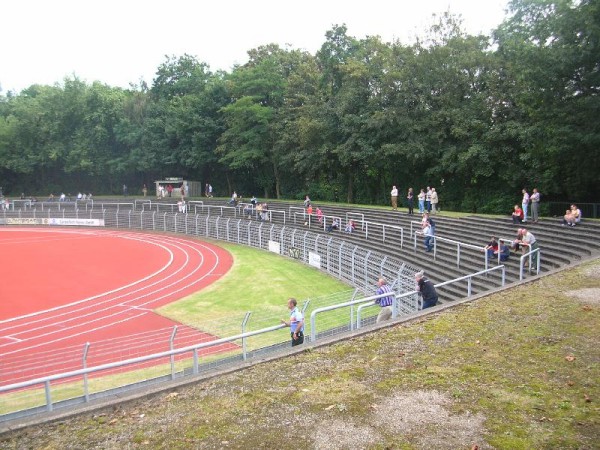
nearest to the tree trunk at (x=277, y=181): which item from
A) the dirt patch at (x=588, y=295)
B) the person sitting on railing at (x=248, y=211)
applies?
the person sitting on railing at (x=248, y=211)

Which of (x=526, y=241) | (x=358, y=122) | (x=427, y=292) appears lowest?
(x=427, y=292)

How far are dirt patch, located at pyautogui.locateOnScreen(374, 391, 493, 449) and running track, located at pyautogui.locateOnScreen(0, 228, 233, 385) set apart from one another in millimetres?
6594

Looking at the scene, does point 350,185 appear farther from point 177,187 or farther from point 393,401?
point 393,401

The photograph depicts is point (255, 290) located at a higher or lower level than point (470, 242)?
lower

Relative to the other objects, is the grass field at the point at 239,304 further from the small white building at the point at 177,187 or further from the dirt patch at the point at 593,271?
the small white building at the point at 177,187

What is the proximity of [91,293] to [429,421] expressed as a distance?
18603 mm

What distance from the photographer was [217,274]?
2580 centimetres

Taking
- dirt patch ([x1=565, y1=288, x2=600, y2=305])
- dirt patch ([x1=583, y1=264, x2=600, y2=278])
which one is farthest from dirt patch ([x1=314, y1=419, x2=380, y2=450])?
dirt patch ([x1=583, y1=264, x2=600, y2=278])

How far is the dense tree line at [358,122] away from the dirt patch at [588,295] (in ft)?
38.9

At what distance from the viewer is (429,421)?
6.86 meters

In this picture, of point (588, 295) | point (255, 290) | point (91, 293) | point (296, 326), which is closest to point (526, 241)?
point (588, 295)

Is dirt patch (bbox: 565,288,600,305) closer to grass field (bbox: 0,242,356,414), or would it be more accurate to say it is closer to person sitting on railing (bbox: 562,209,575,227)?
grass field (bbox: 0,242,356,414)

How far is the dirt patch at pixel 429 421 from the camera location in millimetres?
6367

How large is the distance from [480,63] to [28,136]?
5911cm
